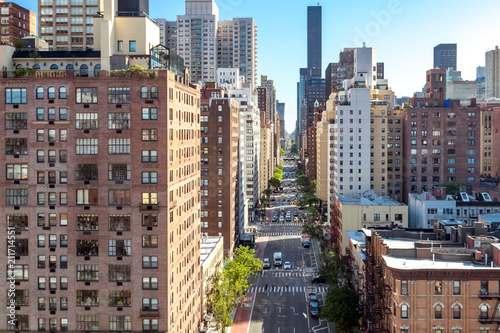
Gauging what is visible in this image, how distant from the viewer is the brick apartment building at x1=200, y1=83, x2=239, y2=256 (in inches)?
5197

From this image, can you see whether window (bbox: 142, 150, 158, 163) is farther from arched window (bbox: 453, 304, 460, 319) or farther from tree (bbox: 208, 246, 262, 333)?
arched window (bbox: 453, 304, 460, 319)

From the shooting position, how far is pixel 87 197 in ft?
211

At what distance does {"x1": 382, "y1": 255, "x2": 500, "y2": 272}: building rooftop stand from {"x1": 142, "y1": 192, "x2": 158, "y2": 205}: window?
1117 inches

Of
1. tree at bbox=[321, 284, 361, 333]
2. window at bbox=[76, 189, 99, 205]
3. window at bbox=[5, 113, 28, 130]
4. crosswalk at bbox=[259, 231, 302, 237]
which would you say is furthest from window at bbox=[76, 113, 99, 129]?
crosswalk at bbox=[259, 231, 302, 237]

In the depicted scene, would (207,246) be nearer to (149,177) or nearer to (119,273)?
(119,273)

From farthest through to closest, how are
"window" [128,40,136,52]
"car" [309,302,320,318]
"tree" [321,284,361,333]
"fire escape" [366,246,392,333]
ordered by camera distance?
"car" [309,302,320,318], "tree" [321,284,361,333], "window" [128,40,136,52], "fire escape" [366,246,392,333]

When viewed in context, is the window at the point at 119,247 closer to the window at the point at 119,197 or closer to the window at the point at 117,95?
the window at the point at 119,197

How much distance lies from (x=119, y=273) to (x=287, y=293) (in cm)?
5701

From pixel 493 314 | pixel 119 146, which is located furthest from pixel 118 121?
pixel 493 314

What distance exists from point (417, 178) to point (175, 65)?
101 meters

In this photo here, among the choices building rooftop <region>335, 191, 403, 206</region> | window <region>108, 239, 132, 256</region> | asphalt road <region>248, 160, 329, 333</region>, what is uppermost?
window <region>108, 239, 132, 256</region>

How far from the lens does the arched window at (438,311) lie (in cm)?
6322

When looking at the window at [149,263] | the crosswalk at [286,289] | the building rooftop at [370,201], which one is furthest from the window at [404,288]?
the building rooftop at [370,201]

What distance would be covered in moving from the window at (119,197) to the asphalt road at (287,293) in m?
39.4
